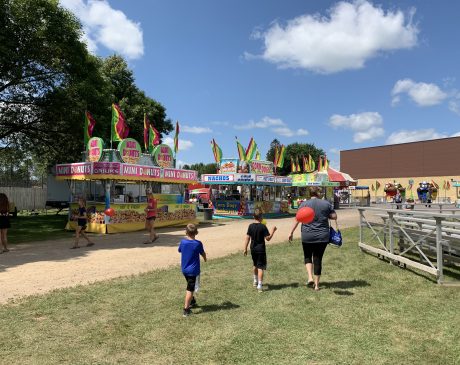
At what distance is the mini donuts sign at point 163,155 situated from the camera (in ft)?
59.9

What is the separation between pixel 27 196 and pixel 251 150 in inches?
751

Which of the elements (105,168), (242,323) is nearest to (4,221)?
(105,168)

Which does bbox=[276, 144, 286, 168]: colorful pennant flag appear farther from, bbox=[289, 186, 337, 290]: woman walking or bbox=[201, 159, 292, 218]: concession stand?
bbox=[289, 186, 337, 290]: woman walking

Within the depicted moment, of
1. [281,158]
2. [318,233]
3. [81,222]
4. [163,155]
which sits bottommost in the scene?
[81,222]

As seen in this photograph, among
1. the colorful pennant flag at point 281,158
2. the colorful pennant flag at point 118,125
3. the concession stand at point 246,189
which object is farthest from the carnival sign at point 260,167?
the colorful pennant flag at point 118,125

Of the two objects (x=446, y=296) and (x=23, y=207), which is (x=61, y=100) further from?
(x=23, y=207)

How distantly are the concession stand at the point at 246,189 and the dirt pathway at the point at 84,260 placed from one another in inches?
402

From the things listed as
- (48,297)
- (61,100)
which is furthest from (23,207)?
(48,297)

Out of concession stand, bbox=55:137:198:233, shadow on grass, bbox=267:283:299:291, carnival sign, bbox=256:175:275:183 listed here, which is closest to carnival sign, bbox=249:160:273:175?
carnival sign, bbox=256:175:275:183

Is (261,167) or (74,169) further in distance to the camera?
(261,167)

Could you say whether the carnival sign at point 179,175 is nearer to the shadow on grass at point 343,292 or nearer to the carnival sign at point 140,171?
the carnival sign at point 140,171

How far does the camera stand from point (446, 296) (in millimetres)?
5949

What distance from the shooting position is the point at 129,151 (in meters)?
16.7

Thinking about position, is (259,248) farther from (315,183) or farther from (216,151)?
(315,183)
